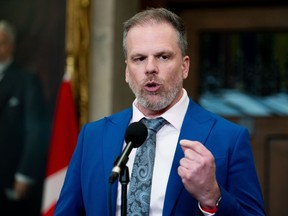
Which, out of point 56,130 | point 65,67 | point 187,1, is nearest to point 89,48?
point 65,67

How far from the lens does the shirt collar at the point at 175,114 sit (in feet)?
7.96

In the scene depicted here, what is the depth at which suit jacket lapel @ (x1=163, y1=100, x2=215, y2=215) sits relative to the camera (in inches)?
89.5

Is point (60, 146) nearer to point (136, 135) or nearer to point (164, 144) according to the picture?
point (164, 144)

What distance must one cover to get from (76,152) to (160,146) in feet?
0.95

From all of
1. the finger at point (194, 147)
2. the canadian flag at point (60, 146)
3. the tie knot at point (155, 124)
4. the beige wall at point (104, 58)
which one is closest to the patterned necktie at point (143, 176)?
the tie knot at point (155, 124)

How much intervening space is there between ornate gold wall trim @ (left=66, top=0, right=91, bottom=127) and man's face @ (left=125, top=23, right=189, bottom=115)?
2069 mm

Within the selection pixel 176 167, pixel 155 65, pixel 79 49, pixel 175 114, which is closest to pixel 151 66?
pixel 155 65

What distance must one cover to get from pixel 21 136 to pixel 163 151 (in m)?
2.32

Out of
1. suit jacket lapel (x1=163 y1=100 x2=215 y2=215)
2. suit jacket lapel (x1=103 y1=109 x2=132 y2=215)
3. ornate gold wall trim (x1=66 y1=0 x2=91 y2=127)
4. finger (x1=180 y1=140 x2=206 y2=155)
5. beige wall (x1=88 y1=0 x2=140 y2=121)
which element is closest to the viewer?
finger (x1=180 y1=140 x2=206 y2=155)

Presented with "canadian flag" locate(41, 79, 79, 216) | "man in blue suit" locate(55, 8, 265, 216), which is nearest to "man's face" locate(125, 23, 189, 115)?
"man in blue suit" locate(55, 8, 265, 216)

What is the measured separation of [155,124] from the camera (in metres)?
2.42

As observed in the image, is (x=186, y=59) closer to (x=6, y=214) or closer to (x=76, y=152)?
(x=76, y=152)

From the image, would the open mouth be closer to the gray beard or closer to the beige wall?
the gray beard

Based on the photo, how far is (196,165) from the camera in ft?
6.79
